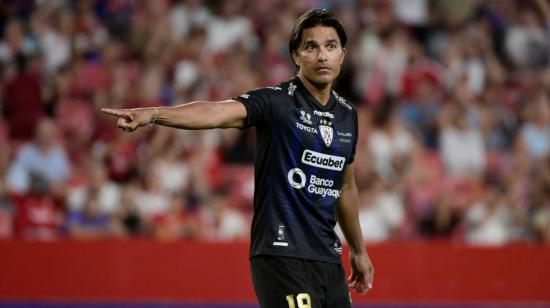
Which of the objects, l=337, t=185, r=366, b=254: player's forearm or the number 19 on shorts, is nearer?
the number 19 on shorts

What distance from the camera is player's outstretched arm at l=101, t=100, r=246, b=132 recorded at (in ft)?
15.1

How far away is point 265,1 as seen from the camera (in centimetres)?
1308

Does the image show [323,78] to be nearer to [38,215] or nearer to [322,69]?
[322,69]

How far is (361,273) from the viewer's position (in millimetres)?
5855

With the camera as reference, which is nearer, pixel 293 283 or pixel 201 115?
pixel 201 115

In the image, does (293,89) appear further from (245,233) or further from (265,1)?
(265,1)

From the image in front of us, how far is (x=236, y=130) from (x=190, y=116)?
6.67 m

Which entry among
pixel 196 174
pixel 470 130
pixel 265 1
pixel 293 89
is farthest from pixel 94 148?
pixel 293 89

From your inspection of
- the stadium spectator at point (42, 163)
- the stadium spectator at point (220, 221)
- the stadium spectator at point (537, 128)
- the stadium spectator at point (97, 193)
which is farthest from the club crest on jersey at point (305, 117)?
the stadium spectator at point (537, 128)

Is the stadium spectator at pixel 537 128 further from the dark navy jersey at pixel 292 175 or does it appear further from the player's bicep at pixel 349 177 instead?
the dark navy jersey at pixel 292 175

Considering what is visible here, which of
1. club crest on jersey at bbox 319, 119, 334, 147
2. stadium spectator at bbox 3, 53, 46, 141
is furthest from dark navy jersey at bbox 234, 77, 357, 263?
stadium spectator at bbox 3, 53, 46, 141

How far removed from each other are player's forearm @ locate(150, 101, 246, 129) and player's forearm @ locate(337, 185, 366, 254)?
96cm

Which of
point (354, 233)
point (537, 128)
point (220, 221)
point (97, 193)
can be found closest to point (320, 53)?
point (354, 233)

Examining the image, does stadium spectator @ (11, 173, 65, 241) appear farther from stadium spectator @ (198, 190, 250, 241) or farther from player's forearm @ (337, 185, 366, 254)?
player's forearm @ (337, 185, 366, 254)
